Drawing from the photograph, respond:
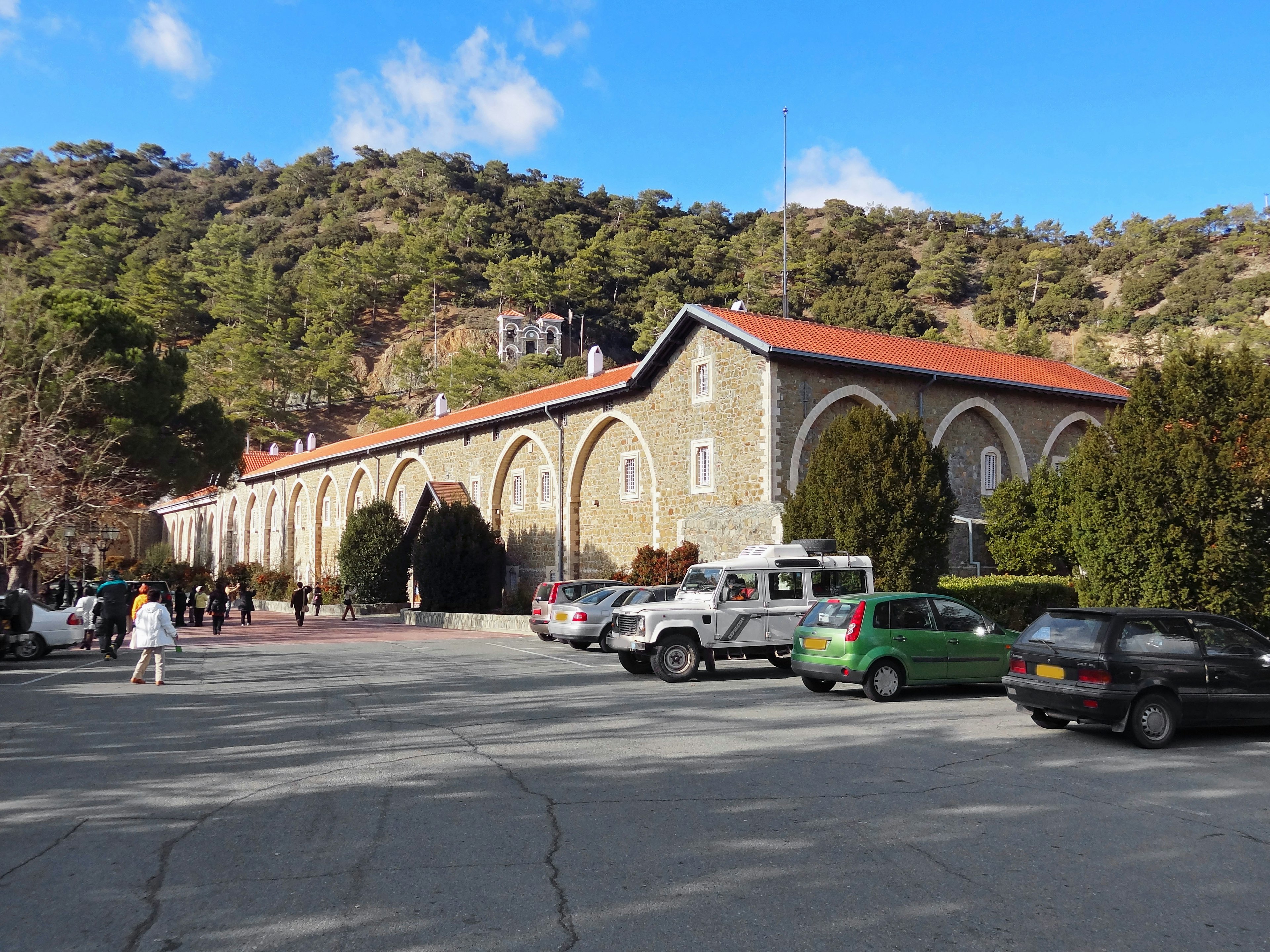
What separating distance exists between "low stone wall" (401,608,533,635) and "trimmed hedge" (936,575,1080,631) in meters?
11.8

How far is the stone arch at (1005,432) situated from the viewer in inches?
1230

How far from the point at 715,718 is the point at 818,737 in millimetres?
1600

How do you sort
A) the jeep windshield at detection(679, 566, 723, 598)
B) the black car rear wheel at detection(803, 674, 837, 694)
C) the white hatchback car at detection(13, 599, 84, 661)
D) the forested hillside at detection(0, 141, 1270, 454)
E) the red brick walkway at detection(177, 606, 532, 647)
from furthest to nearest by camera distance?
the forested hillside at detection(0, 141, 1270, 454)
the red brick walkway at detection(177, 606, 532, 647)
the white hatchback car at detection(13, 599, 84, 661)
the jeep windshield at detection(679, 566, 723, 598)
the black car rear wheel at detection(803, 674, 837, 694)

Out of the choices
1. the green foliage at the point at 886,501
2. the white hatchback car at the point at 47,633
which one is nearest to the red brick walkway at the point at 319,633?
the white hatchback car at the point at 47,633

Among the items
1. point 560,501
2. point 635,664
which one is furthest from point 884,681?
point 560,501

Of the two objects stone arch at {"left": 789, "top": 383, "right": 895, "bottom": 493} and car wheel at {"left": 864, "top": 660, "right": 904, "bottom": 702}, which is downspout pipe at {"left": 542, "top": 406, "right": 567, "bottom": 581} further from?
car wheel at {"left": 864, "top": 660, "right": 904, "bottom": 702}

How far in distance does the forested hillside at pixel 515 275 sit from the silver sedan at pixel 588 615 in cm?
5073

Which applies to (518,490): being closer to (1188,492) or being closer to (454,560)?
(454,560)

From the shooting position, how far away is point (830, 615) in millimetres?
12906

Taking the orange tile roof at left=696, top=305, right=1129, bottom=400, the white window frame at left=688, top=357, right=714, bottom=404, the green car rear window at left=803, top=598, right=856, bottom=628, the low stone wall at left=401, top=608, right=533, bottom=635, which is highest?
the orange tile roof at left=696, top=305, right=1129, bottom=400

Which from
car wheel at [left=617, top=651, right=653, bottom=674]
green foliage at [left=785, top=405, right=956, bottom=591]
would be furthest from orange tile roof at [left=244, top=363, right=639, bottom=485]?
car wheel at [left=617, top=651, right=653, bottom=674]

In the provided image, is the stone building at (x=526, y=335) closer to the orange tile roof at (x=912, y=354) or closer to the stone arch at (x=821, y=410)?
the orange tile roof at (x=912, y=354)

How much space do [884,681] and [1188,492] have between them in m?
7.46

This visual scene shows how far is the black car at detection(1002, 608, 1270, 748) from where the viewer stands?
923cm
